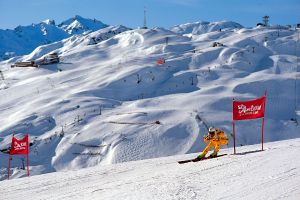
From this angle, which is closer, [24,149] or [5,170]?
[24,149]

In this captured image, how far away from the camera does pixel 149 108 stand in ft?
123

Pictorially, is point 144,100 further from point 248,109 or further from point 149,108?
point 248,109

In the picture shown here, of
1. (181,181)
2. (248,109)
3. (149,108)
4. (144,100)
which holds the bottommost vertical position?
(149,108)

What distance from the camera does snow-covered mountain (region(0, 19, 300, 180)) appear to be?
30.2m

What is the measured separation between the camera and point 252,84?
42.7 m

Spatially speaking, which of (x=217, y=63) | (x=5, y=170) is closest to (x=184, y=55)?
(x=217, y=63)

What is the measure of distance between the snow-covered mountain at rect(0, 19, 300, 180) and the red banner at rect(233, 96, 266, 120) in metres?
12.5

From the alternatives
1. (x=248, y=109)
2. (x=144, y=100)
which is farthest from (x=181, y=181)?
(x=144, y=100)

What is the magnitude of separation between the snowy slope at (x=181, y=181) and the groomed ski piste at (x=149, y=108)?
0.29 feet

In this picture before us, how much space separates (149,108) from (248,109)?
21838 mm

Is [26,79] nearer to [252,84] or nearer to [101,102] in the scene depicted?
[101,102]

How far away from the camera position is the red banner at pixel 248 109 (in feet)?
51.8

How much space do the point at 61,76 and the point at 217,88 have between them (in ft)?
68.4

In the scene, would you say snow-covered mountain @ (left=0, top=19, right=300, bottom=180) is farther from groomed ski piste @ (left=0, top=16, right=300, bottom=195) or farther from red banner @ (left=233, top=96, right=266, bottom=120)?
red banner @ (left=233, top=96, right=266, bottom=120)
